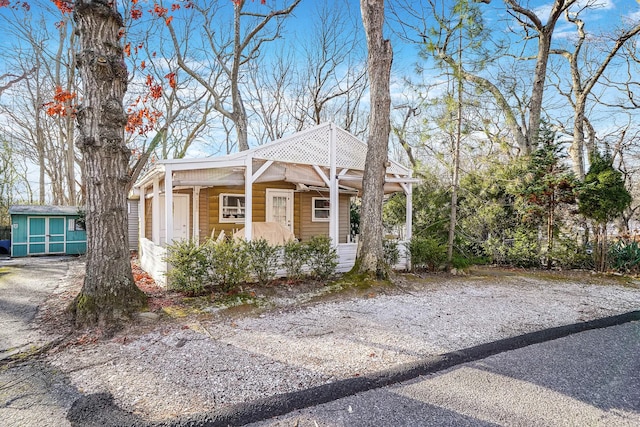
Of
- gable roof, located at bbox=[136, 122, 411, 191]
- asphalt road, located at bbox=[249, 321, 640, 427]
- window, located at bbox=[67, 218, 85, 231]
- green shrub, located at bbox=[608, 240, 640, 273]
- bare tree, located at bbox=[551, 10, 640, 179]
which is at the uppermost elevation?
bare tree, located at bbox=[551, 10, 640, 179]

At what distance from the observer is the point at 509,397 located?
282cm

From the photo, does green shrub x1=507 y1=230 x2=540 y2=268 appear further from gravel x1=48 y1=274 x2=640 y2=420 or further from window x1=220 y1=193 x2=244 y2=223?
window x1=220 y1=193 x2=244 y2=223

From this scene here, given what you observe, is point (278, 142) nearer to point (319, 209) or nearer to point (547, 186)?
point (319, 209)

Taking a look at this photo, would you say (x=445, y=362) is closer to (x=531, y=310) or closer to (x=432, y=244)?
(x=531, y=310)

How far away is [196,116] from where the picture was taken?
1980 centimetres

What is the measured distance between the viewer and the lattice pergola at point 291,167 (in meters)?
6.87

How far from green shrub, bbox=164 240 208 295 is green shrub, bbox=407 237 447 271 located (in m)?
5.51

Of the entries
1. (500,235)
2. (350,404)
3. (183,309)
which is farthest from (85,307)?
(500,235)

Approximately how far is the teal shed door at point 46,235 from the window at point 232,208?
26.7ft

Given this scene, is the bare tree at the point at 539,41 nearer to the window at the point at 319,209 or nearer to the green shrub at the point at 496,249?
the green shrub at the point at 496,249

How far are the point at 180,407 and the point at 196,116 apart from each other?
19599 millimetres

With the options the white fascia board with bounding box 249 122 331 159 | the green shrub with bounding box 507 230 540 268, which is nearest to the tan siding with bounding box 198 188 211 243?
the white fascia board with bounding box 249 122 331 159

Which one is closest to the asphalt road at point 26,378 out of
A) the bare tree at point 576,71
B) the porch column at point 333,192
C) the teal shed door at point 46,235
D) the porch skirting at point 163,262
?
the porch skirting at point 163,262

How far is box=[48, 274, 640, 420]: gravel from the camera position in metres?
2.92
